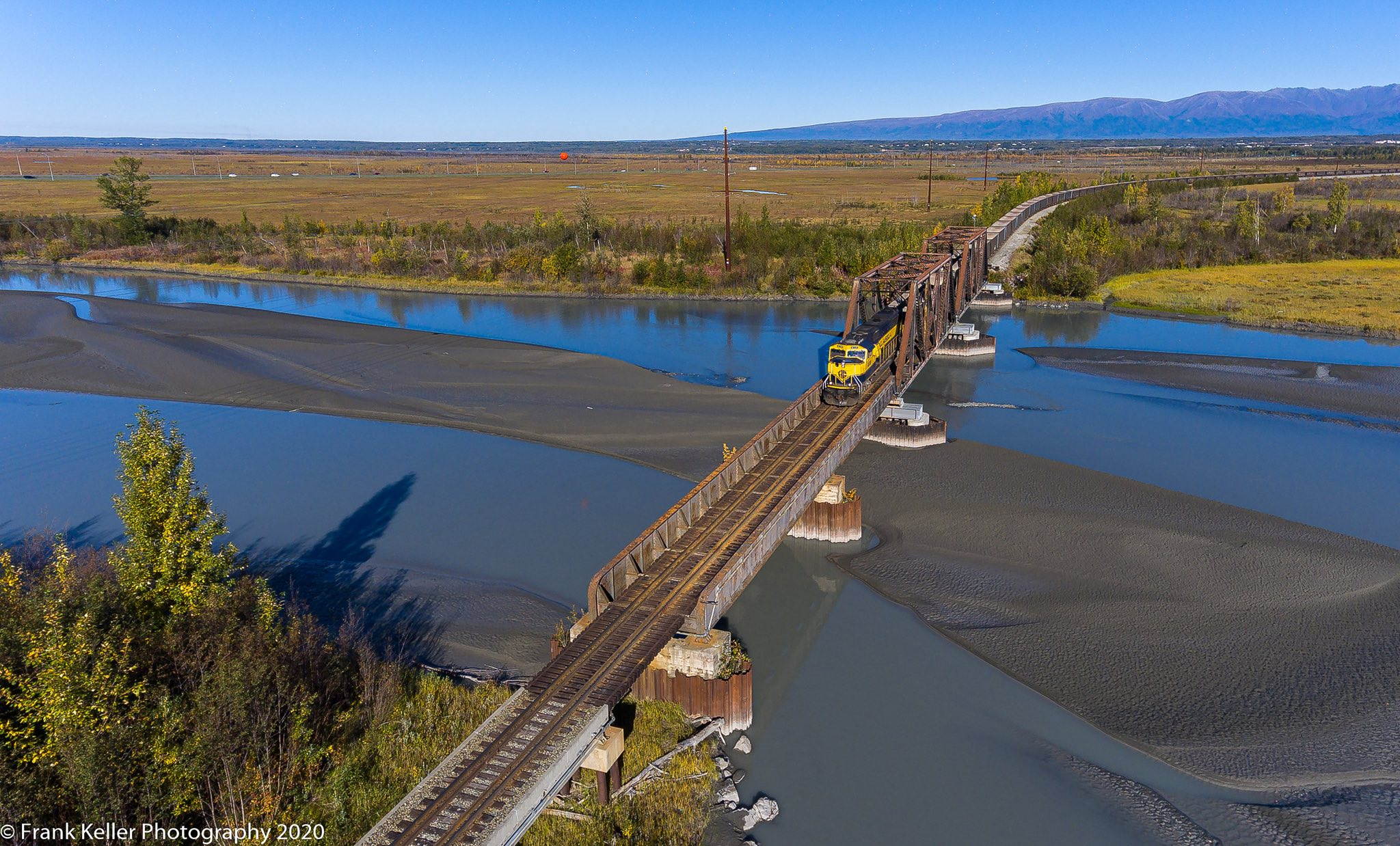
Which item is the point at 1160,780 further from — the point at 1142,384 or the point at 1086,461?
the point at 1142,384

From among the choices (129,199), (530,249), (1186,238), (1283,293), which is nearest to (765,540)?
(1283,293)

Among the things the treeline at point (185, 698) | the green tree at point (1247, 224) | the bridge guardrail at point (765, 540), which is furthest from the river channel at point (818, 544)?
the green tree at point (1247, 224)

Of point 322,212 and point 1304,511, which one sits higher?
point 322,212

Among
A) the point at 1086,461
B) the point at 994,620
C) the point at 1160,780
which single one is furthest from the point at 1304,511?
the point at 1160,780

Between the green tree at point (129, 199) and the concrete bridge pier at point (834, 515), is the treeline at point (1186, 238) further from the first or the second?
the green tree at point (129, 199)

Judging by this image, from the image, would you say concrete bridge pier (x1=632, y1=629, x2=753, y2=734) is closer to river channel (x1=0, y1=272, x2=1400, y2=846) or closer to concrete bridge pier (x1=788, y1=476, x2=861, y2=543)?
river channel (x1=0, y1=272, x2=1400, y2=846)

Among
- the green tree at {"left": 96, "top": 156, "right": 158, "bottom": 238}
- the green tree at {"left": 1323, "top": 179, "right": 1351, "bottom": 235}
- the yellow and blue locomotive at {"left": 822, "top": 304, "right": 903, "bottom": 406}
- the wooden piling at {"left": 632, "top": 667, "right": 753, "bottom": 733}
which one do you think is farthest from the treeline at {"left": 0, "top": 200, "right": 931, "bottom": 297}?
the wooden piling at {"left": 632, "top": 667, "right": 753, "bottom": 733}

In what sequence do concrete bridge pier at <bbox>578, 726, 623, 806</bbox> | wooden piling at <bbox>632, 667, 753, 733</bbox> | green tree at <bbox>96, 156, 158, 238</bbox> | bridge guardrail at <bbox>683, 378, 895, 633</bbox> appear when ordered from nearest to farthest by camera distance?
1. concrete bridge pier at <bbox>578, 726, 623, 806</bbox>
2. bridge guardrail at <bbox>683, 378, 895, 633</bbox>
3. wooden piling at <bbox>632, 667, 753, 733</bbox>
4. green tree at <bbox>96, 156, 158, 238</bbox>
